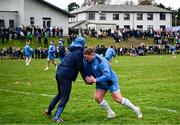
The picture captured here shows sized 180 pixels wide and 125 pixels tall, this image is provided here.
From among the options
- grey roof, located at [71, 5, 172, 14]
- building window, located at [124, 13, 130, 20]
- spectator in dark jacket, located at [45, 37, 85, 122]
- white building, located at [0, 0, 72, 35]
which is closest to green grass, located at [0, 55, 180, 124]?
spectator in dark jacket, located at [45, 37, 85, 122]

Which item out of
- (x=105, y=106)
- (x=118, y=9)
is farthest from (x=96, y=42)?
(x=105, y=106)

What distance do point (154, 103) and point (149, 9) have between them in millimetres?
93106

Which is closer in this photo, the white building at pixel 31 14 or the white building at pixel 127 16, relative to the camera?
the white building at pixel 31 14

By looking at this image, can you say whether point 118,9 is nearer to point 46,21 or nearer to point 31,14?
point 46,21

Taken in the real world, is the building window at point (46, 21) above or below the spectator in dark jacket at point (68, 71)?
above

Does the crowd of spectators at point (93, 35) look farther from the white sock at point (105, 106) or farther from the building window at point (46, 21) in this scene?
the white sock at point (105, 106)

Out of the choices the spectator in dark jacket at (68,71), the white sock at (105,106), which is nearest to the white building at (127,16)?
the white sock at (105,106)

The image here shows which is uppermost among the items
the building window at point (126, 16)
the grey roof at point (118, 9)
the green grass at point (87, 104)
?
the grey roof at point (118, 9)

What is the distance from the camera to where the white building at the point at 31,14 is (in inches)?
2854

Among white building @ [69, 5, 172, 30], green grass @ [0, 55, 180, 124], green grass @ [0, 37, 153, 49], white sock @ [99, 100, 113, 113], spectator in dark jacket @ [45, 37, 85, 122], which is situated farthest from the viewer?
white building @ [69, 5, 172, 30]

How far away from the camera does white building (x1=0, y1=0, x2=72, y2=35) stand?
72.5 meters

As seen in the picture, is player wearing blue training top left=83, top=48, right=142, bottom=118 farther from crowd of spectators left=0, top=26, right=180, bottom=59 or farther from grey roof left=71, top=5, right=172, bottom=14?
grey roof left=71, top=5, right=172, bottom=14

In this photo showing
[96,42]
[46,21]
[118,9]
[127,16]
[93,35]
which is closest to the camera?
[96,42]

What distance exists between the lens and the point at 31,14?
242 ft
